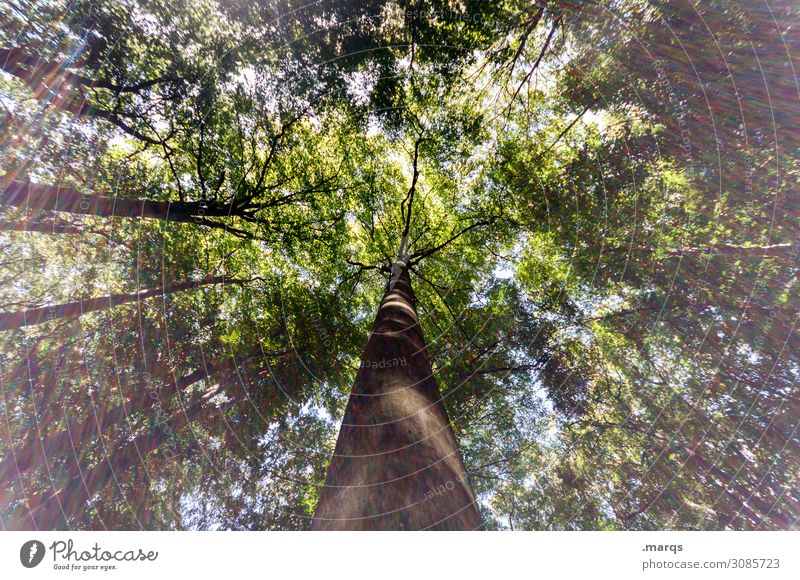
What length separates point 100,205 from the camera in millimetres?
7039

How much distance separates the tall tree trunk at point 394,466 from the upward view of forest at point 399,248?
24.3 inches

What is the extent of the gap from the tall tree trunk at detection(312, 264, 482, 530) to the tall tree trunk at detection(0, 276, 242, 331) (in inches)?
296

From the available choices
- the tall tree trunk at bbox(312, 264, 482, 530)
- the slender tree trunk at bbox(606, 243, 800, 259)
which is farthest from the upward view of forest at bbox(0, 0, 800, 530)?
the tall tree trunk at bbox(312, 264, 482, 530)

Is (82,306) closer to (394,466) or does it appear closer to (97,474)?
(97,474)

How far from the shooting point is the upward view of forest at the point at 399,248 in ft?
19.8

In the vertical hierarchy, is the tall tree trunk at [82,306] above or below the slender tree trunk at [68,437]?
above

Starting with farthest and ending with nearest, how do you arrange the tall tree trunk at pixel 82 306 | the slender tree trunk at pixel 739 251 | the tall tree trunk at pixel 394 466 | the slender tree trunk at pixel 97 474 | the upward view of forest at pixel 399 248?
the tall tree trunk at pixel 82 306, the slender tree trunk at pixel 97 474, the slender tree trunk at pixel 739 251, the upward view of forest at pixel 399 248, the tall tree trunk at pixel 394 466

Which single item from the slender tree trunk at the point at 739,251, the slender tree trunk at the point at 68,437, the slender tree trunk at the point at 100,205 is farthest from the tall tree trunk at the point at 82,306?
the slender tree trunk at the point at 739,251

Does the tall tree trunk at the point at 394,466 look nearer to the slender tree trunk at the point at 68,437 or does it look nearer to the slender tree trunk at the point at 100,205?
the slender tree trunk at the point at 100,205

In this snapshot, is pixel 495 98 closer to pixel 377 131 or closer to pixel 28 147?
pixel 377 131

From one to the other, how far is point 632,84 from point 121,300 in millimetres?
12917

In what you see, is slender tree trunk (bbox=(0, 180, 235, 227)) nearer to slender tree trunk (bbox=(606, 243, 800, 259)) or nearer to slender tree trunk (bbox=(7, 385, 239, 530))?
slender tree trunk (bbox=(7, 385, 239, 530))

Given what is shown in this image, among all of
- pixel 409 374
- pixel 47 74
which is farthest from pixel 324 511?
pixel 47 74

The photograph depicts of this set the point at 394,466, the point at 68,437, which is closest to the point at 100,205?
the point at 68,437
